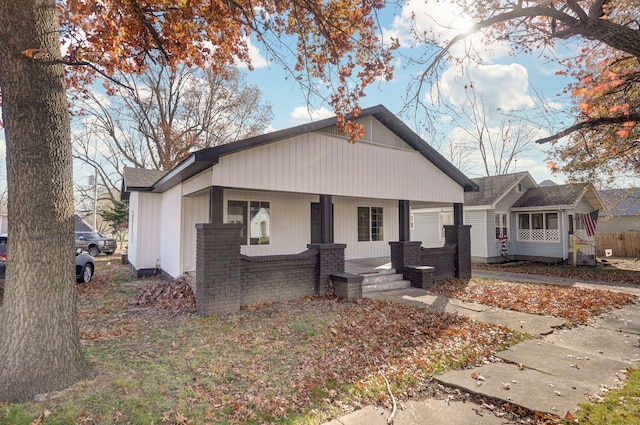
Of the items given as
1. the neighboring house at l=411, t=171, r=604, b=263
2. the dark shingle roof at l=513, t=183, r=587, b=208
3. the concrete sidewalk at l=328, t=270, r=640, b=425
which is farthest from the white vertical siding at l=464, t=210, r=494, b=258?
the concrete sidewalk at l=328, t=270, r=640, b=425

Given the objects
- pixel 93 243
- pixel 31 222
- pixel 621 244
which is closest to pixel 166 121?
pixel 93 243

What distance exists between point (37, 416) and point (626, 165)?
54.7 feet

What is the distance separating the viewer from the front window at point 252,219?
10391mm

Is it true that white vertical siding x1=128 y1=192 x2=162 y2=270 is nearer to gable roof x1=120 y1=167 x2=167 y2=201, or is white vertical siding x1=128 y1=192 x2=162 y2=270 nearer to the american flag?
gable roof x1=120 y1=167 x2=167 y2=201

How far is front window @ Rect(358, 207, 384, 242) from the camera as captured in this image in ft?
43.7

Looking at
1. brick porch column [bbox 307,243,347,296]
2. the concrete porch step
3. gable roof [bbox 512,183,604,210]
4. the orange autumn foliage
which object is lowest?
the concrete porch step

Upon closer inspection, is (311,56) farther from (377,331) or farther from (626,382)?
(626,382)

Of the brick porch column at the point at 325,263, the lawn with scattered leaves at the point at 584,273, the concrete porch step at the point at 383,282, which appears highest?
the brick porch column at the point at 325,263

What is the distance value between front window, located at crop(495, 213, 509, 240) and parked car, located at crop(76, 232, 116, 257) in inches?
966

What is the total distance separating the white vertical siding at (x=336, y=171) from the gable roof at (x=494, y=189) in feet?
21.9

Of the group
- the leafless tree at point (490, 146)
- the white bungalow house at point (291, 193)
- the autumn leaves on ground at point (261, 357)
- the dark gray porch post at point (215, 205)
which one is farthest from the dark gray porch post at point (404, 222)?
the leafless tree at point (490, 146)

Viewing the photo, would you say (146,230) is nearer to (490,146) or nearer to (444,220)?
(444,220)

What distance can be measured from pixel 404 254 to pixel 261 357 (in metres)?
6.48

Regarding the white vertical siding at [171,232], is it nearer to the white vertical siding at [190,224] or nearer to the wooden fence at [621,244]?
the white vertical siding at [190,224]
